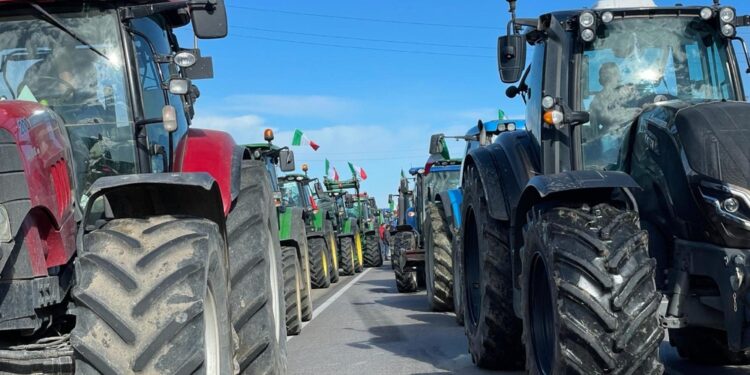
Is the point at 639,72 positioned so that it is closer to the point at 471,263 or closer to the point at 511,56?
the point at 511,56

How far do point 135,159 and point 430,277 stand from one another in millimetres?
8207

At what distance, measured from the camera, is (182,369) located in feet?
12.0

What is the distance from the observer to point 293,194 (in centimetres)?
1959

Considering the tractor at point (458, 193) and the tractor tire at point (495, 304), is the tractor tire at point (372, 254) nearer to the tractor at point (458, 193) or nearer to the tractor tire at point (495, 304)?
the tractor at point (458, 193)

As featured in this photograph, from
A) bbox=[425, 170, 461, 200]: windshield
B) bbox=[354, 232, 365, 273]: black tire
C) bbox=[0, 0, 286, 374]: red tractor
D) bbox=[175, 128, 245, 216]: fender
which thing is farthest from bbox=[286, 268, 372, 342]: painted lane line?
bbox=[354, 232, 365, 273]: black tire

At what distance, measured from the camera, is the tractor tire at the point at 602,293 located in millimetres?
4426

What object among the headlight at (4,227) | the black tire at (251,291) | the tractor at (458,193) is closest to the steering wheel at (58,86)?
the black tire at (251,291)

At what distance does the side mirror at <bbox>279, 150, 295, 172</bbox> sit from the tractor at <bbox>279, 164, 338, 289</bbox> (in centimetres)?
262

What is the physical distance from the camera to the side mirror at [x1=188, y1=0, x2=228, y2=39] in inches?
195

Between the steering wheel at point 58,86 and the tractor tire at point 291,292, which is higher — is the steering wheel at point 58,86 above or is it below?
above

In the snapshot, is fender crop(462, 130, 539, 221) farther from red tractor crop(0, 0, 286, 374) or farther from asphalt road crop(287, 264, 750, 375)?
red tractor crop(0, 0, 286, 374)

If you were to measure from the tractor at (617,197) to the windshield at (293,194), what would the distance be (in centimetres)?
1205

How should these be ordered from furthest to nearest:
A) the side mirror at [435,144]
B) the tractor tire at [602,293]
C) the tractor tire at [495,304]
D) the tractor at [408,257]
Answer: the tractor at [408,257]
the side mirror at [435,144]
the tractor tire at [495,304]
the tractor tire at [602,293]

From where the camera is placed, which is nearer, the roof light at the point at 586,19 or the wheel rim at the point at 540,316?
the wheel rim at the point at 540,316
